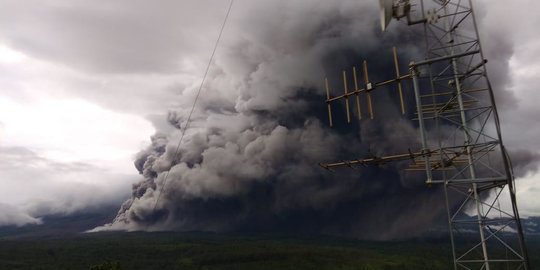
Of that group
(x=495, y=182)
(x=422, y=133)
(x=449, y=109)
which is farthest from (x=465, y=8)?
(x=495, y=182)

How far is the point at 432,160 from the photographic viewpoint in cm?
2316

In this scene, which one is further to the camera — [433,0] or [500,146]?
[433,0]

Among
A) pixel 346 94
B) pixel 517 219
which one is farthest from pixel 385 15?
pixel 517 219

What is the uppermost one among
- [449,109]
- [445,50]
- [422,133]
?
[445,50]

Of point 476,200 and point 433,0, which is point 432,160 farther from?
point 433,0

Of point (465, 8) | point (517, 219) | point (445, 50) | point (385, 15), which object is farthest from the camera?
point (445, 50)

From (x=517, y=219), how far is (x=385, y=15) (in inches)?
508

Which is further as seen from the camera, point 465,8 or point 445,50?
point 445,50

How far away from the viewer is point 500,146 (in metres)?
20.6

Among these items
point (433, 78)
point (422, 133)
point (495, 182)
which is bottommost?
point (495, 182)

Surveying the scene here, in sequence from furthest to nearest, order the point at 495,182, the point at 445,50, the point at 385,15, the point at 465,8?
1. the point at 445,50
2. the point at 465,8
3. the point at 385,15
4. the point at 495,182

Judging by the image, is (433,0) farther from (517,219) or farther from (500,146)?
(517,219)

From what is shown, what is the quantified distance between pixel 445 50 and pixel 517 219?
1227cm

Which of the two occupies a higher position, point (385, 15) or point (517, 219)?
point (385, 15)
